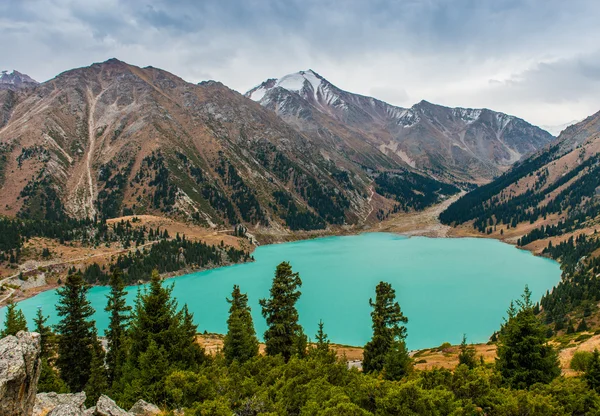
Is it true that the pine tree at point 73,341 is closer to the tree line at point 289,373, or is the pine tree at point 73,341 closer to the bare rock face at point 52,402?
the tree line at point 289,373

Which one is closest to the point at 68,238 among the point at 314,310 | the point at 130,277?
the point at 130,277

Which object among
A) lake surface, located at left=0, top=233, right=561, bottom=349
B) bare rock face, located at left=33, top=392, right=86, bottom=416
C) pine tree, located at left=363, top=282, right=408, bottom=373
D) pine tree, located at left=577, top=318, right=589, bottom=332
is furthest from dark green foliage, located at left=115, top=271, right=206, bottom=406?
pine tree, located at left=577, top=318, right=589, bottom=332

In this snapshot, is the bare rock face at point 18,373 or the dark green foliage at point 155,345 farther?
the dark green foliage at point 155,345

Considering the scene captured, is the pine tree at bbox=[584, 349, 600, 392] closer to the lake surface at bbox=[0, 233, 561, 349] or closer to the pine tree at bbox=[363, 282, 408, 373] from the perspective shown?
the pine tree at bbox=[363, 282, 408, 373]

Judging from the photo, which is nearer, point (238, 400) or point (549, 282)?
point (238, 400)

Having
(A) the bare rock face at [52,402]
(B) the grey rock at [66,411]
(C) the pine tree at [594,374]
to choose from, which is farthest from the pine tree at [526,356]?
(A) the bare rock face at [52,402]

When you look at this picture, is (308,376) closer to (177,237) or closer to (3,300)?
(3,300)
